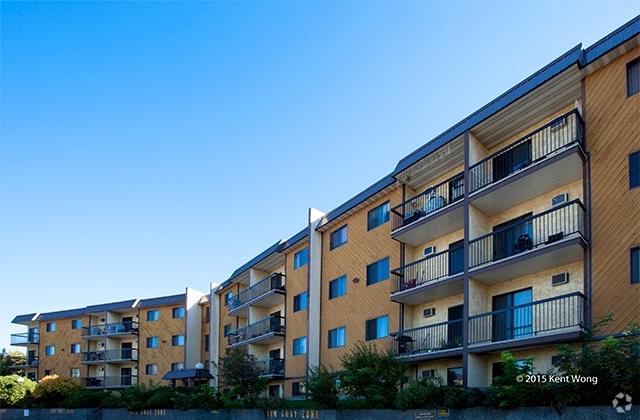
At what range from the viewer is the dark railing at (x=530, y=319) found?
18.2m

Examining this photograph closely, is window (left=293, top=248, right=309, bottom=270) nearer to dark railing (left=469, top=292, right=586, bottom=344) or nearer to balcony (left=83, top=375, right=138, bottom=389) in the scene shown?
dark railing (left=469, top=292, right=586, bottom=344)

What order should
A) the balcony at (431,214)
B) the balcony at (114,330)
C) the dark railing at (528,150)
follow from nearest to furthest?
the dark railing at (528,150)
the balcony at (431,214)
the balcony at (114,330)

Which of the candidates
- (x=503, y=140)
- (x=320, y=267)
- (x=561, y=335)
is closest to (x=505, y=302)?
(x=561, y=335)

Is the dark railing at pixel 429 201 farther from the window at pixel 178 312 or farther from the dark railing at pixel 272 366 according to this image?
the window at pixel 178 312

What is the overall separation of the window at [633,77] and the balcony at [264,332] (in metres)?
24.4

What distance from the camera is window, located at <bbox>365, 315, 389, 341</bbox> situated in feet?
89.7

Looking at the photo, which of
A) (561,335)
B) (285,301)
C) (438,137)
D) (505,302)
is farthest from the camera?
(285,301)

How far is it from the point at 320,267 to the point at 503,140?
13344mm

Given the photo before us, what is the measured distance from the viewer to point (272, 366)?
37000 mm

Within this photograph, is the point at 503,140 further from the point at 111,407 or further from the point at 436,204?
the point at 111,407

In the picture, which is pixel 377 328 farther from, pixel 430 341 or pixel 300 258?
pixel 300 258

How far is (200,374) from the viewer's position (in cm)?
4422

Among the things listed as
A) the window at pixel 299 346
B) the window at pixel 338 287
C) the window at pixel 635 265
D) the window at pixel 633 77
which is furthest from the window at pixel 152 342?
the window at pixel 633 77

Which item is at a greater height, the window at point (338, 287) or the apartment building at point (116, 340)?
the window at point (338, 287)
